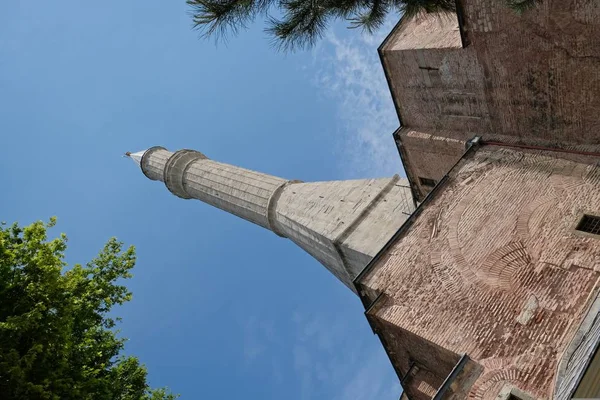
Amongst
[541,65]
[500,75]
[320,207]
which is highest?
[500,75]

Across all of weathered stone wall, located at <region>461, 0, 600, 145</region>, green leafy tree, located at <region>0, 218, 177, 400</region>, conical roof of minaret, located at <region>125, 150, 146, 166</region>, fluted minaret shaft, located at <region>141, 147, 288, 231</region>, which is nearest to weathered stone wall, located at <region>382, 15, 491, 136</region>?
weathered stone wall, located at <region>461, 0, 600, 145</region>

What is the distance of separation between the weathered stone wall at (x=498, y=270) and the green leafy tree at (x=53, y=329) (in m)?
3.88

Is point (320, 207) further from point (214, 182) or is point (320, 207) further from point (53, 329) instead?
point (53, 329)

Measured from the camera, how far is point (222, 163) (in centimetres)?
1631

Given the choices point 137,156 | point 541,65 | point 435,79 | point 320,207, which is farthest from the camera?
point 137,156

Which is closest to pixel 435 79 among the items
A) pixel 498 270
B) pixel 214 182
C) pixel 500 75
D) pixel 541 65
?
pixel 500 75

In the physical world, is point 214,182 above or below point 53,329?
above

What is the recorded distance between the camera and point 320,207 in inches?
448

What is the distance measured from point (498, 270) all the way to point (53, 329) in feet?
18.2

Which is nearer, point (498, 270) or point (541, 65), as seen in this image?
point (498, 270)

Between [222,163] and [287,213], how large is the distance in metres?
4.85

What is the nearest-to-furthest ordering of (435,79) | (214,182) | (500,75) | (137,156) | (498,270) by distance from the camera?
(498,270), (500,75), (435,79), (214,182), (137,156)

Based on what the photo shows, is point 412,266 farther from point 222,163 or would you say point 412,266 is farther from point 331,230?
point 222,163

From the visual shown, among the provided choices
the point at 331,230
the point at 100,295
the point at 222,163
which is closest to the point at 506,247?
the point at 331,230
